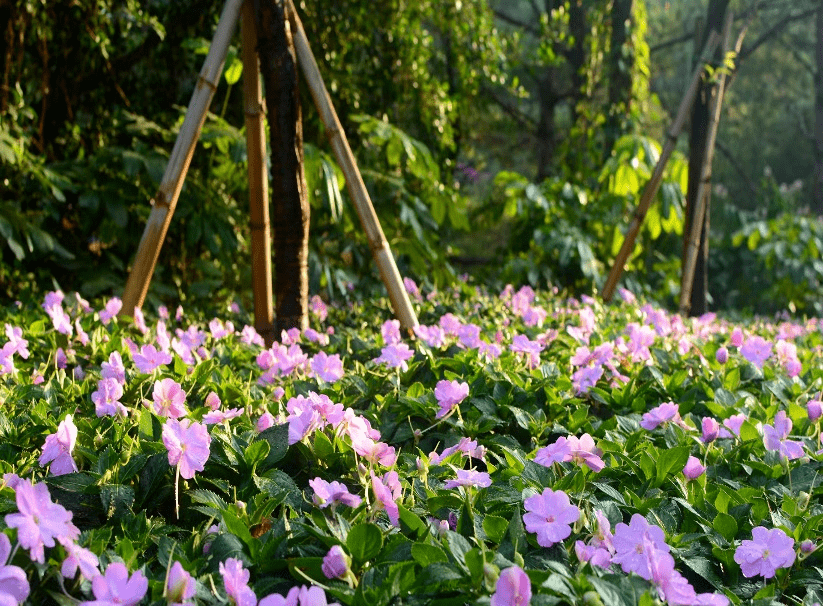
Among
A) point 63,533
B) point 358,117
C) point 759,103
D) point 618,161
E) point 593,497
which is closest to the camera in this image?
point 63,533

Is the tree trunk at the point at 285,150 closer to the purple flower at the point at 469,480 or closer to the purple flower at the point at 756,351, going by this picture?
the purple flower at the point at 756,351

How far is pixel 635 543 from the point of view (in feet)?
2.92

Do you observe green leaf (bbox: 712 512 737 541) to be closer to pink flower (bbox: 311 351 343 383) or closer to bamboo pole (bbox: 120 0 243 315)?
pink flower (bbox: 311 351 343 383)

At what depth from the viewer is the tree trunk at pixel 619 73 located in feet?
17.2

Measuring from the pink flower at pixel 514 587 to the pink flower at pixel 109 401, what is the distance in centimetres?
71

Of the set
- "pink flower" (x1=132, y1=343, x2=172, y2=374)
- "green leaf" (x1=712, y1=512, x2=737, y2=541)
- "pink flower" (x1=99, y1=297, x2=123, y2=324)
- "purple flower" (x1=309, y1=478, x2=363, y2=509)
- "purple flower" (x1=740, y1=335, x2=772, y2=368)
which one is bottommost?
"pink flower" (x1=99, y1=297, x2=123, y2=324)

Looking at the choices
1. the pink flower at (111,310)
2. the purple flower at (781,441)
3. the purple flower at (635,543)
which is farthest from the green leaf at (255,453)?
the pink flower at (111,310)

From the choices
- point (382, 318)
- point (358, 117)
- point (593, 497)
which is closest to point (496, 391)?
point (593, 497)

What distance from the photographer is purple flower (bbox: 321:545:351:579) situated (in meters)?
0.83

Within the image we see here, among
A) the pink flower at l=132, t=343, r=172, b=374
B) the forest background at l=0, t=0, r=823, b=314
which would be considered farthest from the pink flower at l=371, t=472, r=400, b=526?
the forest background at l=0, t=0, r=823, b=314

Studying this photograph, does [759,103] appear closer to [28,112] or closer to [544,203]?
[544,203]

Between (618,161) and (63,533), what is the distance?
4110 millimetres

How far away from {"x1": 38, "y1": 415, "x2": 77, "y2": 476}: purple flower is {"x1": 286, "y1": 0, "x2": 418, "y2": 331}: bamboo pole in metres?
1.44

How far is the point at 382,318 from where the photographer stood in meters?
3.12
